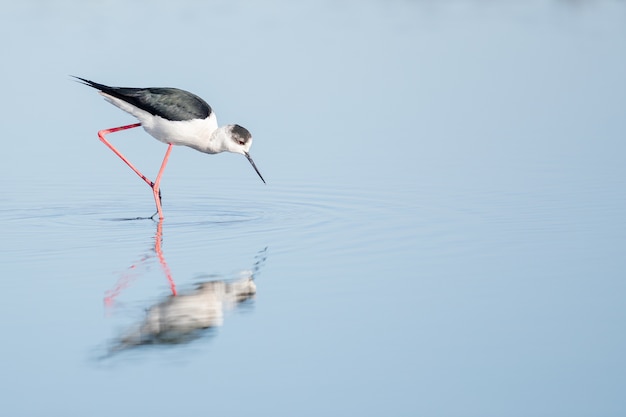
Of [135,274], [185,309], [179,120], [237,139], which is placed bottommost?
[185,309]

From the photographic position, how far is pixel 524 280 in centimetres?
681

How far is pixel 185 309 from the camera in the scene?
6.23 metres

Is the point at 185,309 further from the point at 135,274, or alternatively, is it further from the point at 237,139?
the point at 237,139

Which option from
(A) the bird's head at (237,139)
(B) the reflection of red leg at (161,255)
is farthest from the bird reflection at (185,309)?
(A) the bird's head at (237,139)

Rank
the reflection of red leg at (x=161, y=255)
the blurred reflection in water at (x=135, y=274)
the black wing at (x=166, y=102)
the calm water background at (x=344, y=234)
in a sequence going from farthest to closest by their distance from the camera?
1. the black wing at (x=166, y=102)
2. the reflection of red leg at (x=161, y=255)
3. the blurred reflection in water at (x=135, y=274)
4. the calm water background at (x=344, y=234)

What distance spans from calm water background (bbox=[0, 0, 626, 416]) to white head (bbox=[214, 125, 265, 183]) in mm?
352

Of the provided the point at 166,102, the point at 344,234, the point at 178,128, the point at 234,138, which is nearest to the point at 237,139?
the point at 234,138

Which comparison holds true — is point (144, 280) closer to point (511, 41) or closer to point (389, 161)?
point (389, 161)

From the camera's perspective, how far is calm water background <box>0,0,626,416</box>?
17.0 feet

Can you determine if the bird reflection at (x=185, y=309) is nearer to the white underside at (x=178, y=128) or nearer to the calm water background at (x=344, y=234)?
the calm water background at (x=344, y=234)

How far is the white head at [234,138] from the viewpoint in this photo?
9.65 metres

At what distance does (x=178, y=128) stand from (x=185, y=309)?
364 centimetres

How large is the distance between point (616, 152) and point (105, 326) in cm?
629

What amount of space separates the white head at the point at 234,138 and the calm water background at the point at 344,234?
0.35m
